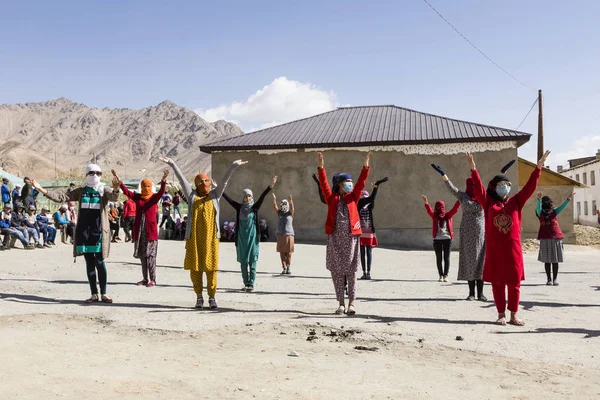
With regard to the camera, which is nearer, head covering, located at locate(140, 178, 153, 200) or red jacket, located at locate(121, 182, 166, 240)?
red jacket, located at locate(121, 182, 166, 240)

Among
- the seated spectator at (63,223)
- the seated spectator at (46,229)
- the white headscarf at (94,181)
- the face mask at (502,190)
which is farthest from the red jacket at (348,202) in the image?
the seated spectator at (63,223)

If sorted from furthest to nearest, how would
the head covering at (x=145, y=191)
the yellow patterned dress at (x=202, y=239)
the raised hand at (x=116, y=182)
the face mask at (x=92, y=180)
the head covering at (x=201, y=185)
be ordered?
the head covering at (x=145, y=191) → the face mask at (x=92, y=180) → the raised hand at (x=116, y=182) → the head covering at (x=201, y=185) → the yellow patterned dress at (x=202, y=239)

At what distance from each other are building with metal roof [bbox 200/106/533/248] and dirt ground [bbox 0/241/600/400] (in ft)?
37.9

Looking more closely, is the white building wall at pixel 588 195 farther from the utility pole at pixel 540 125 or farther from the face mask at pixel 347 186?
the face mask at pixel 347 186

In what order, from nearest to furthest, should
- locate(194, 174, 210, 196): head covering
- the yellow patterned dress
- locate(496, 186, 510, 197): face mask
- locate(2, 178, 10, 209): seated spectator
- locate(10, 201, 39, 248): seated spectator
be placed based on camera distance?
1. locate(496, 186, 510, 197): face mask
2. the yellow patterned dress
3. locate(194, 174, 210, 196): head covering
4. locate(10, 201, 39, 248): seated spectator
5. locate(2, 178, 10, 209): seated spectator

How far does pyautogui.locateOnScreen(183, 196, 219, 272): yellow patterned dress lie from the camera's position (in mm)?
8055

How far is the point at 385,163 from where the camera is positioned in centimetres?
2277

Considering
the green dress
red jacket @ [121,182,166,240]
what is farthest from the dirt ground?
red jacket @ [121,182,166,240]

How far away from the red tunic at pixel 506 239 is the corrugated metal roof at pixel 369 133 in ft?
50.1

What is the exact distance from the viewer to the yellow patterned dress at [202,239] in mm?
8055

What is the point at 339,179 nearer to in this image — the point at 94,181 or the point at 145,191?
the point at 94,181

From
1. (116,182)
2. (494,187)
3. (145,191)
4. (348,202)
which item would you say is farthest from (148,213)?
(494,187)

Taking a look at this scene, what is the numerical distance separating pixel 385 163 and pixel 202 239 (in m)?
15.5

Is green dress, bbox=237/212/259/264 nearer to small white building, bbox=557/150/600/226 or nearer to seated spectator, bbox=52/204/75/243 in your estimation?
seated spectator, bbox=52/204/75/243
